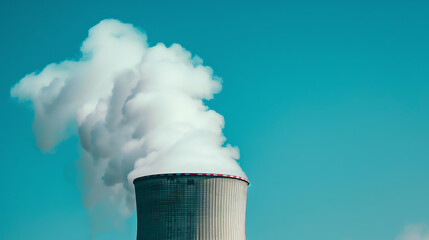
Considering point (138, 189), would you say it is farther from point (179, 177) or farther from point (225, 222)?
point (225, 222)

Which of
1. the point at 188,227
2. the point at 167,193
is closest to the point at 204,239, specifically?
the point at 188,227

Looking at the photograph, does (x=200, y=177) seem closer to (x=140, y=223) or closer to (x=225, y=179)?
(x=225, y=179)

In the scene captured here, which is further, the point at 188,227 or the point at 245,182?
the point at 245,182

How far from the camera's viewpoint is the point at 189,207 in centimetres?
2967

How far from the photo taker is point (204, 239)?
29625 mm

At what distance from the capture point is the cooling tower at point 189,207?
29.6 meters

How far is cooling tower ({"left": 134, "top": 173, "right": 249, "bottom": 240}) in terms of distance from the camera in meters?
29.6

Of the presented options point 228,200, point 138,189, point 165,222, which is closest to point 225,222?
point 228,200

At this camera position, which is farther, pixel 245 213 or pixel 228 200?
pixel 245 213

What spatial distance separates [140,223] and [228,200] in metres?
5.00

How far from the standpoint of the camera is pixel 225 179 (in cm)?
3042

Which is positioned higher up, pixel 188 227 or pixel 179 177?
pixel 179 177

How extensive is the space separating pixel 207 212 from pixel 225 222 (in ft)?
4.13

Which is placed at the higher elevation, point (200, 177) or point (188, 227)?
point (200, 177)
